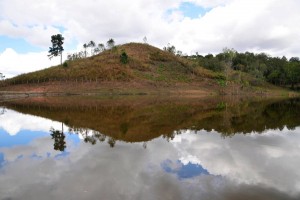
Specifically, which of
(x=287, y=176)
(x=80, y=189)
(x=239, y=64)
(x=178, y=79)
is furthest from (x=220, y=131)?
(x=239, y=64)

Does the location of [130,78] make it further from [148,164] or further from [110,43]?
[148,164]

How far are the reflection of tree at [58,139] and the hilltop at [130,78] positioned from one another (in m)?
64.6

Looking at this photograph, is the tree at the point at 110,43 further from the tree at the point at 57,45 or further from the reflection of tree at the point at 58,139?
the reflection of tree at the point at 58,139

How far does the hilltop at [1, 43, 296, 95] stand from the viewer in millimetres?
89125

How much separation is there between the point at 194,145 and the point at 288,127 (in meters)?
12.2

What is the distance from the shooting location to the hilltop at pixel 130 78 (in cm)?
8912

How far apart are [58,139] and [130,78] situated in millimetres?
77220

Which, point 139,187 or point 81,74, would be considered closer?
point 139,187

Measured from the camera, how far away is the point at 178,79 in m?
104

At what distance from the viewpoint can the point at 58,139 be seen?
19406 millimetres

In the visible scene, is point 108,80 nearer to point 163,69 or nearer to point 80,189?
point 163,69

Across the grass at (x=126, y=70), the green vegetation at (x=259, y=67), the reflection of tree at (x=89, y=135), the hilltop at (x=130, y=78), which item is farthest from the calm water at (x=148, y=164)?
the green vegetation at (x=259, y=67)

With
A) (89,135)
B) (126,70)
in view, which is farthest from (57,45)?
(89,135)

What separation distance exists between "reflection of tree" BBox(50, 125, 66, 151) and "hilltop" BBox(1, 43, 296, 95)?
6462 centimetres
